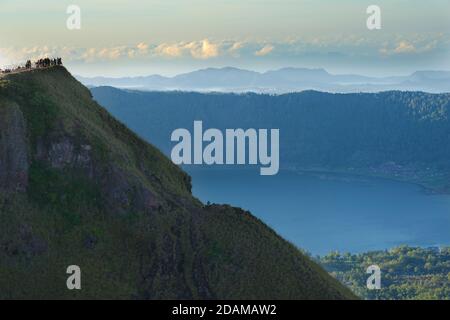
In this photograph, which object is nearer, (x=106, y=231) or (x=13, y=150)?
(x=106, y=231)

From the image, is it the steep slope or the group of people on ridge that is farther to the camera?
the group of people on ridge

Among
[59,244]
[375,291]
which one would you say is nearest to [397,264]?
[375,291]

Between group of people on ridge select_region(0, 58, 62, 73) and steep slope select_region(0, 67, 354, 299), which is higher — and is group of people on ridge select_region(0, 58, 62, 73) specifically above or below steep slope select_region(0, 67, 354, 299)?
above

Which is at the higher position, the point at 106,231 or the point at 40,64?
the point at 40,64

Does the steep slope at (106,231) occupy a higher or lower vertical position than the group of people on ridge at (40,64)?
lower
